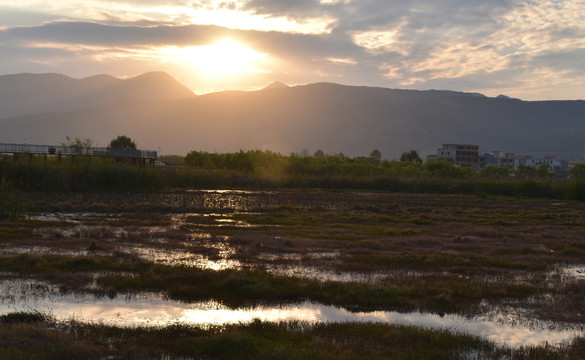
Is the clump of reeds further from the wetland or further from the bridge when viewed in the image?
the bridge

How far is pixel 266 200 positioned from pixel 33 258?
1204 inches

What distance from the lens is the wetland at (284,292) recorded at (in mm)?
10227

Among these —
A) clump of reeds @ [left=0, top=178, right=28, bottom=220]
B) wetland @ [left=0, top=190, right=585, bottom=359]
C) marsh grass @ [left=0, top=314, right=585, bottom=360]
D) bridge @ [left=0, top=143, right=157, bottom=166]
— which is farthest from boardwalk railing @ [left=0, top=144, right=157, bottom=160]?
marsh grass @ [left=0, top=314, right=585, bottom=360]

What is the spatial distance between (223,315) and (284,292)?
233 centimetres

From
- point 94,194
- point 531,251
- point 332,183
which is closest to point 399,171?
point 332,183

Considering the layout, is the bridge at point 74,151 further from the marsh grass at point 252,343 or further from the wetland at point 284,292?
the marsh grass at point 252,343

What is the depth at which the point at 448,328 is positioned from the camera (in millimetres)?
12016

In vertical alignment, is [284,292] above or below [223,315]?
above

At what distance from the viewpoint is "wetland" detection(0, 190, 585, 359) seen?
403 inches

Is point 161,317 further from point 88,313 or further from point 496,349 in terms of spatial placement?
point 496,349

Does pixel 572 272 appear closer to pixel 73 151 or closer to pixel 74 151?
pixel 74 151

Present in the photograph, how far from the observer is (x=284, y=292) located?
1438 centimetres

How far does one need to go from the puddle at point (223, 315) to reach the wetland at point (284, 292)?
0.16ft

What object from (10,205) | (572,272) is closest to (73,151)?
(10,205)
